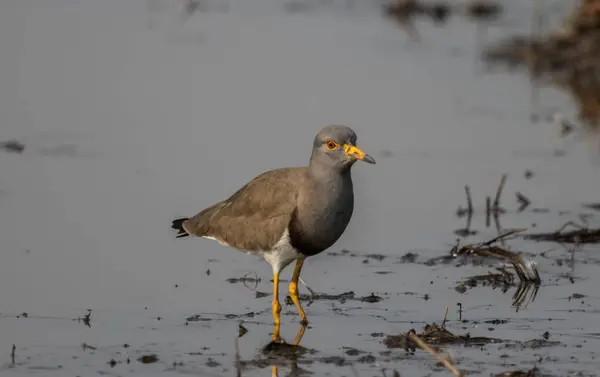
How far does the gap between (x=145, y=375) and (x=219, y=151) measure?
18.0 feet

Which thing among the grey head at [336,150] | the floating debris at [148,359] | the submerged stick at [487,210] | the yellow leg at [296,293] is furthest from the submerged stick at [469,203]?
the floating debris at [148,359]

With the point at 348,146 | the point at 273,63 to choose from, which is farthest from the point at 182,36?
the point at 348,146

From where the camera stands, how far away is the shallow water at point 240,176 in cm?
839

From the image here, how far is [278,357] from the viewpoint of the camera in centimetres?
809

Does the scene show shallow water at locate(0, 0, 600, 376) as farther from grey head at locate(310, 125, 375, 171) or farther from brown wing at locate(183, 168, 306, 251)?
grey head at locate(310, 125, 375, 171)

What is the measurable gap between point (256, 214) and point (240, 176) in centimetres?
317

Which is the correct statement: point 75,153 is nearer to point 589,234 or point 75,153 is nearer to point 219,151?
point 219,151

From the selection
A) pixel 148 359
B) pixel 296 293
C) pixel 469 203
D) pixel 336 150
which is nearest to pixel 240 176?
pixel 469 203

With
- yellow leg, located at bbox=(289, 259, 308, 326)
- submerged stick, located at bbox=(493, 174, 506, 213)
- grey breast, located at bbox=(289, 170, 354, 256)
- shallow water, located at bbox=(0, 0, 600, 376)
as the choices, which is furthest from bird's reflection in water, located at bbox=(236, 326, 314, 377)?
submerged stick, located at bbox=(493, 174, 506, 213)

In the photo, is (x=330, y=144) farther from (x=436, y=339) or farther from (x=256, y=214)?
(x=436, y=339)

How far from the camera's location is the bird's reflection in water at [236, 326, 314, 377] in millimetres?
7805

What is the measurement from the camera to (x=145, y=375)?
7.57 m

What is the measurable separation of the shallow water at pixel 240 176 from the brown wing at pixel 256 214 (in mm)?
406

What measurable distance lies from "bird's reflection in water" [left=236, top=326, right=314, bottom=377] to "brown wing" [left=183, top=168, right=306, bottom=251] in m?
0.64
